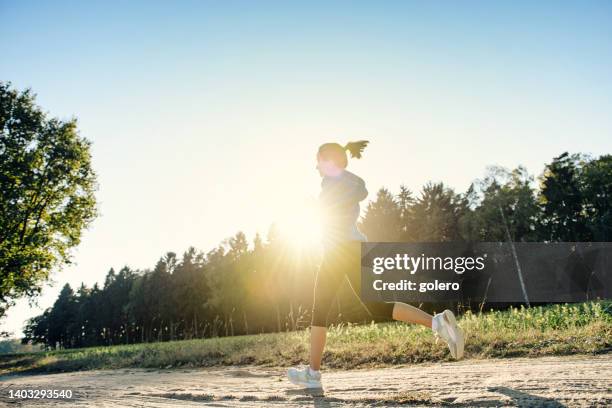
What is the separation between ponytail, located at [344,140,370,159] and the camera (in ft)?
13.9

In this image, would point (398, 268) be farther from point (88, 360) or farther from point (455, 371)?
point (455, 371)

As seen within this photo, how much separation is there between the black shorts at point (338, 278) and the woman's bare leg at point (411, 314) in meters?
0.06

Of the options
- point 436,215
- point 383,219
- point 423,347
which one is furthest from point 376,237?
point 423,347

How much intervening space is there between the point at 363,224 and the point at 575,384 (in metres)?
49.2

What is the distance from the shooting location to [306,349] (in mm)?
7887

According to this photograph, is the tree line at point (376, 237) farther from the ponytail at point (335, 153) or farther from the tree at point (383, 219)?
the ponytail at point (335, 153)

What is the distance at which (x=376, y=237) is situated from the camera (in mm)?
50375

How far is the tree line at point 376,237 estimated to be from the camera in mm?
41219

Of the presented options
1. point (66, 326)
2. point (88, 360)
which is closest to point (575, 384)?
point (88, 360)

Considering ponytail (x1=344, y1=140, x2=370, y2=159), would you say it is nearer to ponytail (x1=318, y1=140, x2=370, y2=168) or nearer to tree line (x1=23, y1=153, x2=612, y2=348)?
ponytail (x1=318, y1=140, x2=370, y2=168)

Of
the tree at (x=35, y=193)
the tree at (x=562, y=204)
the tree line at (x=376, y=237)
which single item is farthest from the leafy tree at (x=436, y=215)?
the tree at (x=35, y=193)

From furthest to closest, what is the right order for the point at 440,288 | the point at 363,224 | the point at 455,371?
the point at 363,224 < the point at 440,288 < the point at 455,371

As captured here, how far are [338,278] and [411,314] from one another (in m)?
0.71

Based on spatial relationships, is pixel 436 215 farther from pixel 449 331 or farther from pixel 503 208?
pixel 449 331
